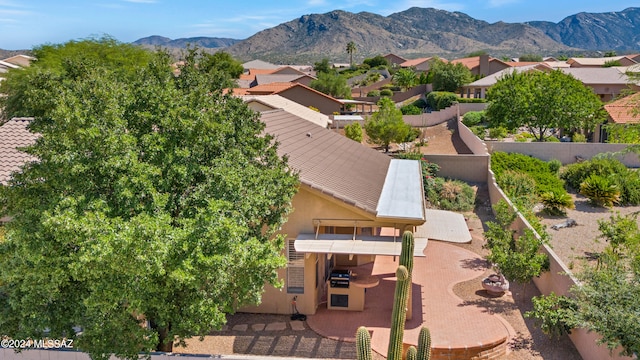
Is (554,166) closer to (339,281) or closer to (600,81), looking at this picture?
(339,281)

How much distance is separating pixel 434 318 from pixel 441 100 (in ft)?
190

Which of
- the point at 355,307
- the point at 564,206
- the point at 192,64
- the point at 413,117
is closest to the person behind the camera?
the point at 192,64

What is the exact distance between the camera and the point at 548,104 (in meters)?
44.6

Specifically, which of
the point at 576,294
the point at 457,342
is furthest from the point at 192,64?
the point at 576,294

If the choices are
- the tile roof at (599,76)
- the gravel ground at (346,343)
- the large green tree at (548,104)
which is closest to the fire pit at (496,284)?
the gravel ground at (346,343)

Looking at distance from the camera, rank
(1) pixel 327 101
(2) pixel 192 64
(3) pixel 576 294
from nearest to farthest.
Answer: (3) pixel 576 294 → (2) pixel 192 64 → (1) pixel 327 101

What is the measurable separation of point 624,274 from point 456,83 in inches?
2835

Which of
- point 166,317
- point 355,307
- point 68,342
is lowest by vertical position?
point 355,307

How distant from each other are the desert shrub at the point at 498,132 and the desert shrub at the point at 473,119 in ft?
28.7

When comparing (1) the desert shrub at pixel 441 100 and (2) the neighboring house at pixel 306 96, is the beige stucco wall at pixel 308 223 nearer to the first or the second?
(2) the neighboring house at pixel 306 96

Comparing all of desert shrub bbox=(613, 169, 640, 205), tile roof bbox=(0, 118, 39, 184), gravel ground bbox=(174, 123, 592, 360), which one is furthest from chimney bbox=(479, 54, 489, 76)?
tile roof bbox=(0, 118, 39, 184)

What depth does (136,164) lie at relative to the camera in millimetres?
11547

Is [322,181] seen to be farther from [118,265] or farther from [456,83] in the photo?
[456,83]

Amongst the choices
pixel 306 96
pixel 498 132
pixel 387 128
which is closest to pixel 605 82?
pixel 498 132
